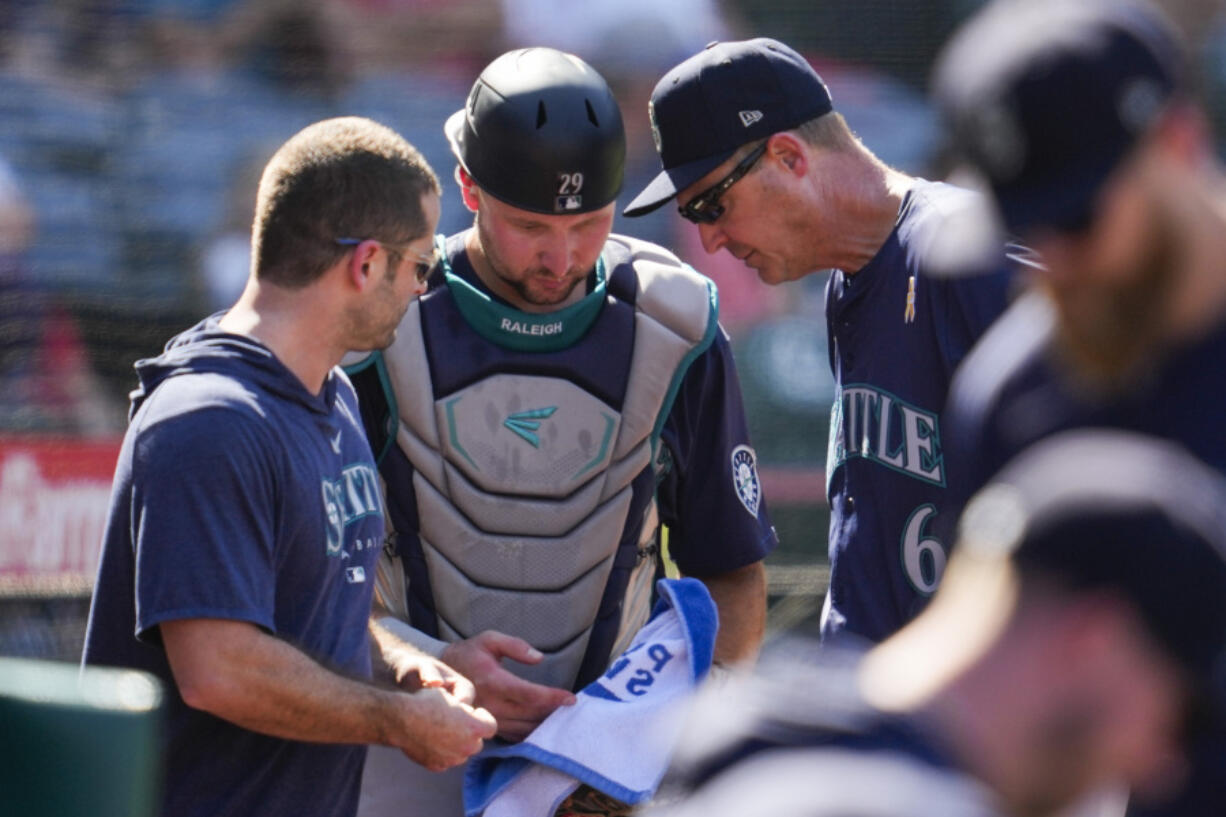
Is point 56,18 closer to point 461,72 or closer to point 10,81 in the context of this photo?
point 10,81

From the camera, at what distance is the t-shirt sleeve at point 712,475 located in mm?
3541

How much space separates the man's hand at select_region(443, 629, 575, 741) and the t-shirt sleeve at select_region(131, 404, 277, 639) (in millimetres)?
645

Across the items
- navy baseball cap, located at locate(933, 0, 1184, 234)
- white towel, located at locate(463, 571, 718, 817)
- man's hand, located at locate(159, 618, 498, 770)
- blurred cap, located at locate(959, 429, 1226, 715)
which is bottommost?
white towel, located at locate(463, 571, 718, 817)

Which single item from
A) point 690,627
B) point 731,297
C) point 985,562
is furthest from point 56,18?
point 985,562

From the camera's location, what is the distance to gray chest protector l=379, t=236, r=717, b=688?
3.39 meters

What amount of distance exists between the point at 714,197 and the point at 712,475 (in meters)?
0.63

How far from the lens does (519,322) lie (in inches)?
136

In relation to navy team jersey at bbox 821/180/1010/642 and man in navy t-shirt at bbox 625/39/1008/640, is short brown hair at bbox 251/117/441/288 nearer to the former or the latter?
man in navy t-shirt at bbox 625/39/1008/640

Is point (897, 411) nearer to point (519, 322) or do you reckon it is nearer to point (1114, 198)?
point (519, 322)

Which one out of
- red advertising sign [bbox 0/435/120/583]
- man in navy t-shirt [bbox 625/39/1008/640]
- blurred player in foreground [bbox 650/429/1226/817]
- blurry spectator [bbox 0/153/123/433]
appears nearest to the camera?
blurred player in foreground [bbox 650/429/1226/817]

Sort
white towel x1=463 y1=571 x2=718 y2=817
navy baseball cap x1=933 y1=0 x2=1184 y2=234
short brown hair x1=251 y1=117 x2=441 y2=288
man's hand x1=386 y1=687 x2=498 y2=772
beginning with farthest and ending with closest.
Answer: white towel x1=463 y1=571 x2=718 y2=817 → short brown hair x1=251 y1=117 x2=441 y2=288 → man's hand x1=386 y1=687 x2=498 y2=772 → navy baseball cap x1=933 y1=0 x2=1184 y2=234

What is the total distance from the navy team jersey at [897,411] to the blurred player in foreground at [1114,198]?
1048 mm

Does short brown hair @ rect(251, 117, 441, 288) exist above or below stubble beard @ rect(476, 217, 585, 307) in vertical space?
above

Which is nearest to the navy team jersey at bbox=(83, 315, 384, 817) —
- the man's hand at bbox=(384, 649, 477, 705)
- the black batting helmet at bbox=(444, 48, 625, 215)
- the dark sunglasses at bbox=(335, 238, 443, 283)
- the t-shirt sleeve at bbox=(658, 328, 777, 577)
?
the man's hand at bbox=(384, 649, 477, 705)
